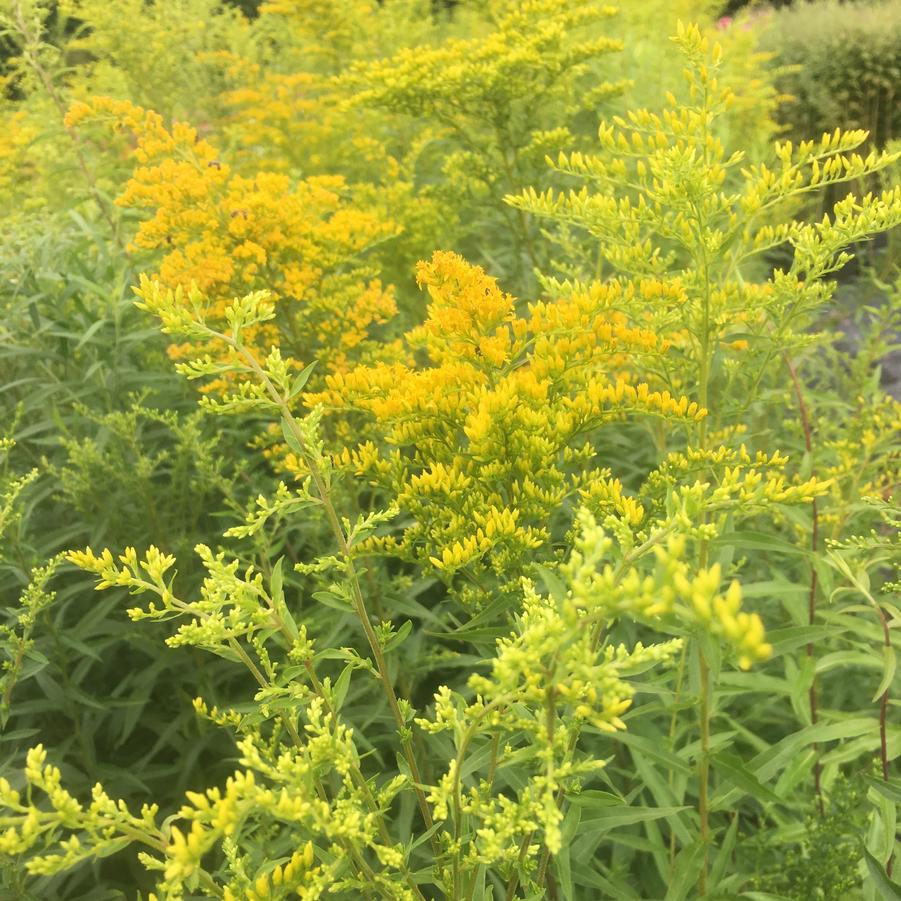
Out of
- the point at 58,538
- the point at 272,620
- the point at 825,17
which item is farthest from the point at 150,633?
the point at 825,17

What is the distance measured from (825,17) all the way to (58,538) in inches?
470

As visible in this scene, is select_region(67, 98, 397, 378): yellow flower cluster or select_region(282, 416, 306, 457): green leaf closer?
select_region(282, 416, 306, 457): green leaf

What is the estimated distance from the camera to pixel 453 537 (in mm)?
1597

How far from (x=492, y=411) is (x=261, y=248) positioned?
1.29m

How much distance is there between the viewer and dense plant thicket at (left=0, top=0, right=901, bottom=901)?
1.16 m

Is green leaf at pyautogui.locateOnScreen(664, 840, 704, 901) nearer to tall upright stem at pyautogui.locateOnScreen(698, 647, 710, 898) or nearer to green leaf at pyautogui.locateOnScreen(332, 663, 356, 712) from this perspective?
tall upright stem at pyautogui.locateOnScreen(698, 647, 710, 898)

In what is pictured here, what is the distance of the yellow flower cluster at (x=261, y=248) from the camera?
8.23 ft

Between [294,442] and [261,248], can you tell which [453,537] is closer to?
[294,442]

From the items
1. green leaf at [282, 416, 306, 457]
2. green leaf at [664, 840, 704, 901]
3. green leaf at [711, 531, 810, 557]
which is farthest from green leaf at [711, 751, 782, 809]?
green leaf at [282, 416, 306, 457]

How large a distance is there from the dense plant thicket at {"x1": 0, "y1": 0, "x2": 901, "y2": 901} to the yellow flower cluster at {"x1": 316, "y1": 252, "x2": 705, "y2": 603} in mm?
10

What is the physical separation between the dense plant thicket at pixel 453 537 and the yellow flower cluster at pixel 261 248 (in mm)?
18

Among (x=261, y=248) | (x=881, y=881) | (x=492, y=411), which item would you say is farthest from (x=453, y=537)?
(x=261, y=248)

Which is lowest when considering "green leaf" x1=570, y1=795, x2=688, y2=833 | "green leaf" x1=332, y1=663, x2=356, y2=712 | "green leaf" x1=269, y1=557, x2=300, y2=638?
"green leaf" x1=570, y1=795, x2=688, y2=833

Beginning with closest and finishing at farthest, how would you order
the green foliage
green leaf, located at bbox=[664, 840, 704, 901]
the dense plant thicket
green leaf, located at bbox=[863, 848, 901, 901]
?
1. the dense plant thicket
2. green leaf, located at bbox=[863, 848, 901, 901]
3. green leaf, located at bbox=[664, 840, 704, 901]
4. the green foliage
